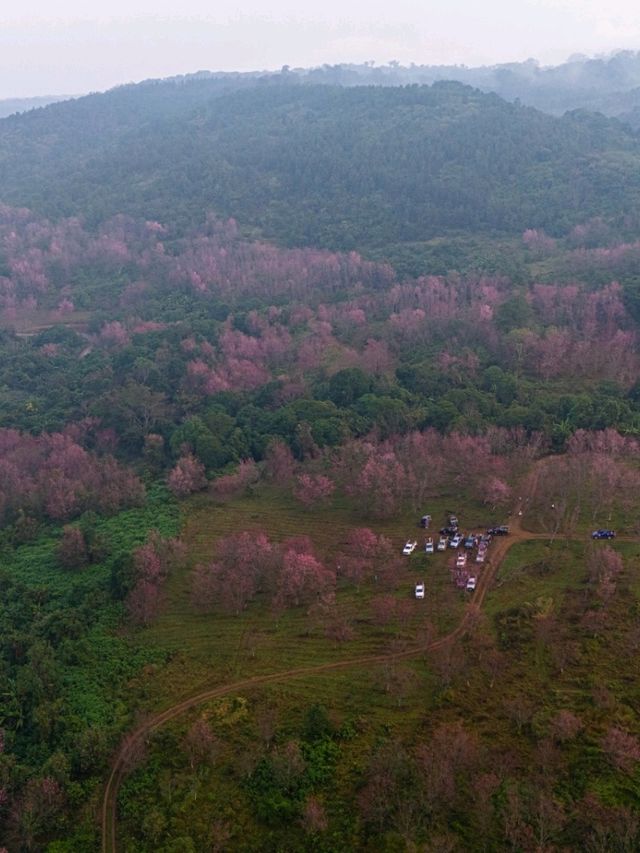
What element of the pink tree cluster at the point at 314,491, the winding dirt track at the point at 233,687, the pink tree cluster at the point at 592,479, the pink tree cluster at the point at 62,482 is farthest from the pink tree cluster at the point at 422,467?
the pink tree cluster at the point at 62,482

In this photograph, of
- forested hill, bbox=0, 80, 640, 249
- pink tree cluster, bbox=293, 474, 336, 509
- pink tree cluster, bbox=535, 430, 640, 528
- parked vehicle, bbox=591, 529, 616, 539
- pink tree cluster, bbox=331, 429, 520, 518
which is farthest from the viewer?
forested hill, bbox=0, 80, 640, 249

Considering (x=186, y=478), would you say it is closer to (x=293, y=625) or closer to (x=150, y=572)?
(x=150, y=572)

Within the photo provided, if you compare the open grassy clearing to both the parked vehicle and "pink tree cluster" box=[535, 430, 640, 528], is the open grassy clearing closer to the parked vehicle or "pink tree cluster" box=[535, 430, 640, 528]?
"pink tree cluster" box=[535, 430, 640, 528]

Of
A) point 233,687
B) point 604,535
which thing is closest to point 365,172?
point 604,535

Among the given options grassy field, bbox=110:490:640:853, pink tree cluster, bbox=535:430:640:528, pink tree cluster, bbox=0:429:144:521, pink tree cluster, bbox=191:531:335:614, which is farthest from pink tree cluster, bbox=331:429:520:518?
pink tree cluster, bbox=0:429:144:521

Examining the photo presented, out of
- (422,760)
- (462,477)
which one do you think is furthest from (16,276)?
(422,760)

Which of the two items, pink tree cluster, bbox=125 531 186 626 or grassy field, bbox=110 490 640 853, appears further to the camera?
pink tree cluster, bbox=125 531 186 626
